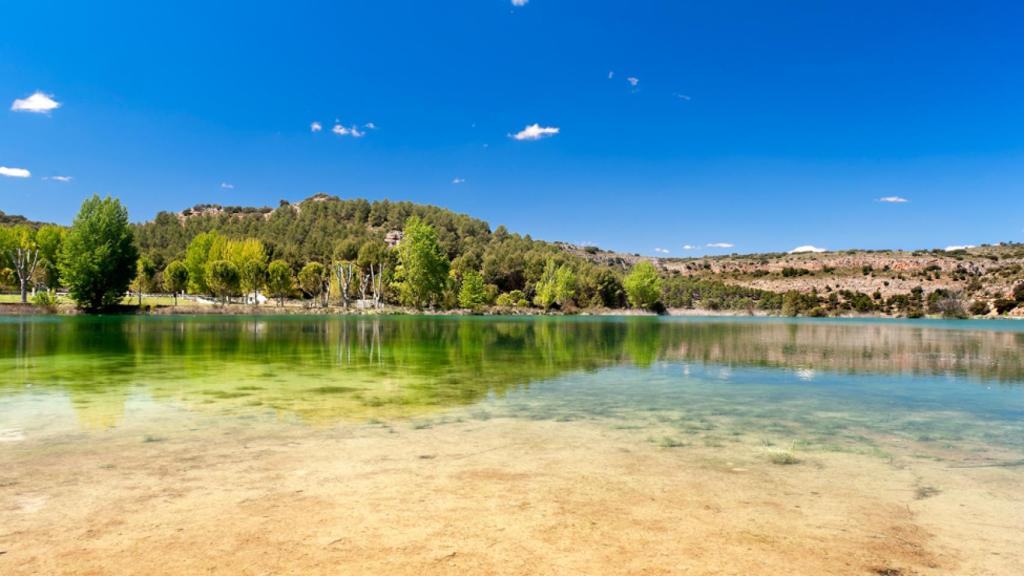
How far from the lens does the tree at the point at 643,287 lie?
438ft

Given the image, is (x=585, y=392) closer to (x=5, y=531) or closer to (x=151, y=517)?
(x=151, y=517)

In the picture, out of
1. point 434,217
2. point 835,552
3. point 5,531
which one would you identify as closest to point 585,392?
point 835,552

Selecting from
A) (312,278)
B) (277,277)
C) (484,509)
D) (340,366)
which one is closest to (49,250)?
(277,277)

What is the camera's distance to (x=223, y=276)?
90.3m

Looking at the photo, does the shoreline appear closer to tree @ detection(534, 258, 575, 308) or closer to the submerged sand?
tree @ detection(534, 258, 575, 308)

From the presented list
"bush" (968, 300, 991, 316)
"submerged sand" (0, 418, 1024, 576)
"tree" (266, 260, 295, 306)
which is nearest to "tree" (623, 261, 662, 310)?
"bush" (968, 300, 991, 316)

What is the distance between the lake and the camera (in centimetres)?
500

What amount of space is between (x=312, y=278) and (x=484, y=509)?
372 feet

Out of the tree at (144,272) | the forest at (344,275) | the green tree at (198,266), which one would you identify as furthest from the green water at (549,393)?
the tree at (144,272)

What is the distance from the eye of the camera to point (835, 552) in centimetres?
517

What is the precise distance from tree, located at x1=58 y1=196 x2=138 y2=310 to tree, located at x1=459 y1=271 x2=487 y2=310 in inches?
2058

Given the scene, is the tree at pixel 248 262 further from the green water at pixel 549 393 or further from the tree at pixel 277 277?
the green water at pixel 549 393

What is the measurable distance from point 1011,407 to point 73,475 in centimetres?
1836

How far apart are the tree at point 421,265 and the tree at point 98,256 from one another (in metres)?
37.5
